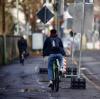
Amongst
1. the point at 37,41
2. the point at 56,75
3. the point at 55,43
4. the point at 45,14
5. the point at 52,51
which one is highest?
the point at 45,14

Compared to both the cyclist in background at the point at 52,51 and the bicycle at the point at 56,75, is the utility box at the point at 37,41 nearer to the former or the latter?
the cyclist in background at the point at 52,51

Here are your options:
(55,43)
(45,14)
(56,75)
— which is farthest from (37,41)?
(56,75)

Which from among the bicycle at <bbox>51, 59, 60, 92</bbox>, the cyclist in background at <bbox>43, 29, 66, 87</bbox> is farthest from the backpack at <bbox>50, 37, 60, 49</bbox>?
the bicycle at <bbox>51, 59, 60, 92</bbox>

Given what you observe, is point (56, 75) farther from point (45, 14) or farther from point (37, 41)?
point (37, 41)

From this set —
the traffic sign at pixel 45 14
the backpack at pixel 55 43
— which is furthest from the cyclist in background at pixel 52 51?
the traffic sign at pixel 45 14

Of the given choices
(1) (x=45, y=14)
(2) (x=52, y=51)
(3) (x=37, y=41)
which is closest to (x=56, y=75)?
(2) (x=52, y=51)

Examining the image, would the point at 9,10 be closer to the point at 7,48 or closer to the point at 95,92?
the point at 7,48

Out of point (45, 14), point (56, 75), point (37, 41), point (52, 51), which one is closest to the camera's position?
point (56, 75)

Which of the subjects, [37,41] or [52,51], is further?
[37,41]

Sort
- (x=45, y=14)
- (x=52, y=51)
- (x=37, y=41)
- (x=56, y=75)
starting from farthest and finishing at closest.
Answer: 1. (x=37, y=41)
2. (x=45, y=14)
3. (x=52, y=51)
4. (x=56, y=75)

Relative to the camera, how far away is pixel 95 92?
704 inches

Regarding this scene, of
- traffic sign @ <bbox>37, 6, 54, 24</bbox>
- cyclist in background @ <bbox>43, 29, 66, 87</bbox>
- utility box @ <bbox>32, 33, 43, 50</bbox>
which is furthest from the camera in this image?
utility box @ <bbox>32, 33, 43, 50</bbox>

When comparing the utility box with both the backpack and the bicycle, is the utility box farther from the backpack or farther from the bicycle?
the bicycle

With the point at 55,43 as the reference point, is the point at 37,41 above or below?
below
